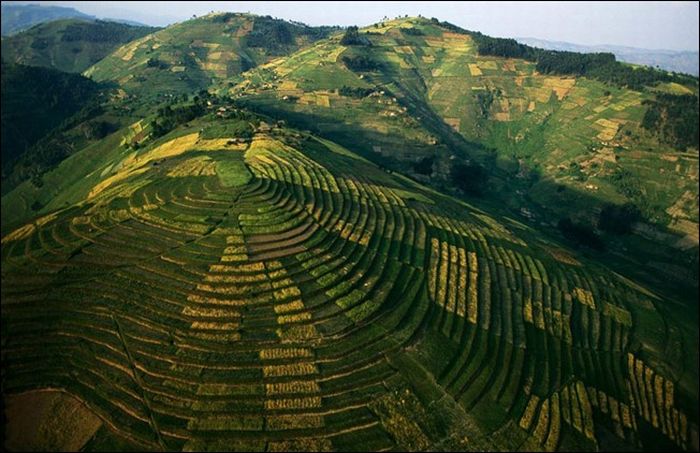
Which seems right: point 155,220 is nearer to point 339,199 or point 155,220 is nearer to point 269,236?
point 269,236

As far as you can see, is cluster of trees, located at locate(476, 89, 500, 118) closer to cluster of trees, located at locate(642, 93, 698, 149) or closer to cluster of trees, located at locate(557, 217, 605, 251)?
cluster of trees, located at locate(642, 93, 698, 149)

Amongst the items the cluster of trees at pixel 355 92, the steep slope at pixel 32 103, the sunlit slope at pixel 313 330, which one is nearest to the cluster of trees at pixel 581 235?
the sunlit slope at pixel 313 330

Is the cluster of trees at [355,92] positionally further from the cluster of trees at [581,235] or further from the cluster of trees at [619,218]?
the cluster of trees at [619,218]

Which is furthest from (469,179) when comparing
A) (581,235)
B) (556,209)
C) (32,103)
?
(32,103)

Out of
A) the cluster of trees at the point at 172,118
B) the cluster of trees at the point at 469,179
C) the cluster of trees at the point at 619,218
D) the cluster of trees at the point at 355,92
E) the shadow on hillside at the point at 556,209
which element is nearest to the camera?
A: the shadow on hillside at the point at 556,209

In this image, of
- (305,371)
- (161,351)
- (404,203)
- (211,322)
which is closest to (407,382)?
(305,371)

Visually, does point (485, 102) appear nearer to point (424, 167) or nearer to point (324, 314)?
point (424, 167)
